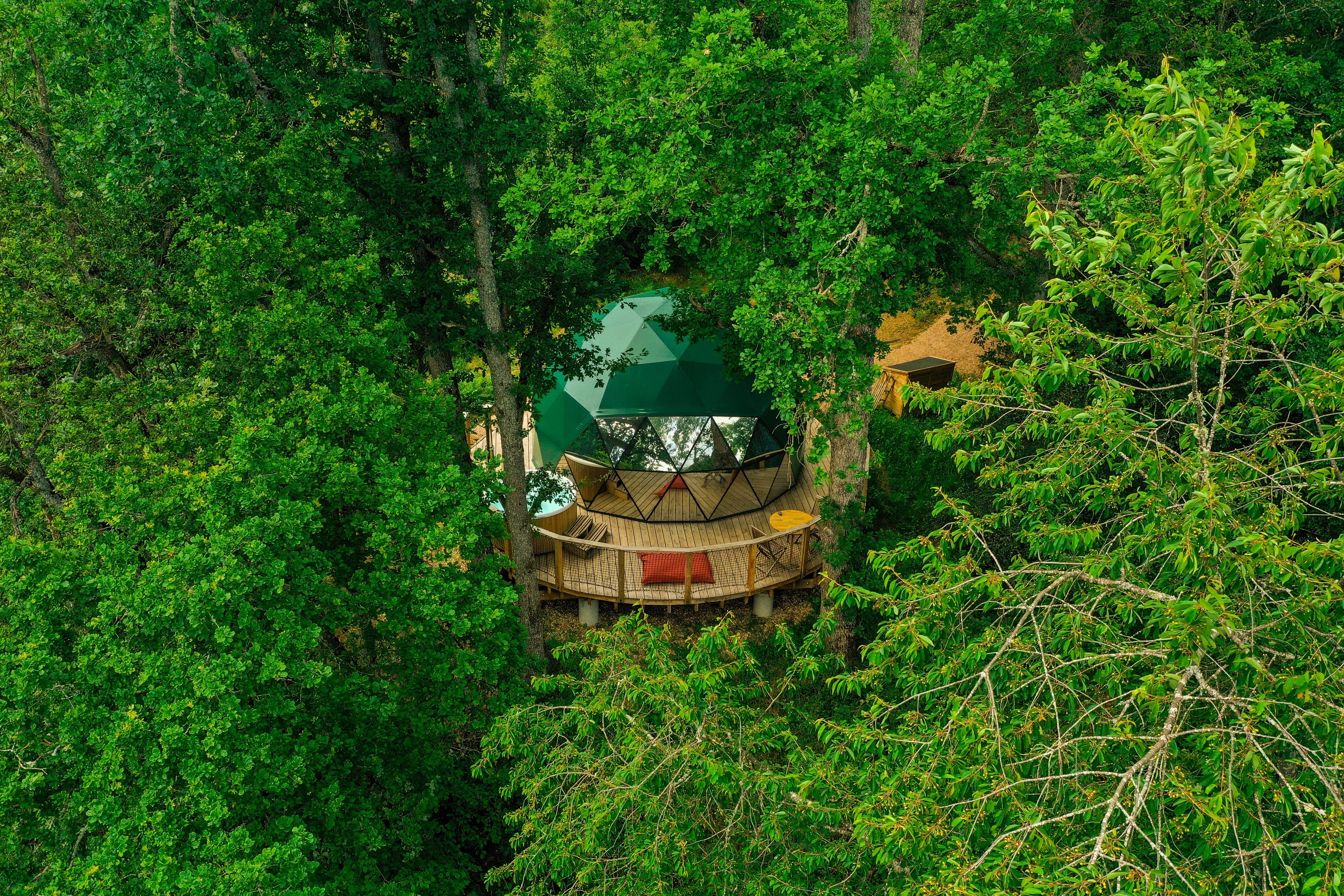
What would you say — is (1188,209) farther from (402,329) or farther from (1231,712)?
(402,329)

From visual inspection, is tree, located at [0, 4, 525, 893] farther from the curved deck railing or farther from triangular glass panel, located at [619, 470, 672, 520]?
triangular glass panel, located at [619, 470, 672, 520]

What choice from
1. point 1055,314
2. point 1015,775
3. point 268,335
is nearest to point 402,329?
point 268,335

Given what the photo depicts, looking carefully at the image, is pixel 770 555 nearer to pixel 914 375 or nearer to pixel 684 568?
pixel 684 568

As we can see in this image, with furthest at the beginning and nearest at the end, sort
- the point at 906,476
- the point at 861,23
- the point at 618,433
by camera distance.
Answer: the point at 906,476 → the point at 618,433 → the point at 861,23

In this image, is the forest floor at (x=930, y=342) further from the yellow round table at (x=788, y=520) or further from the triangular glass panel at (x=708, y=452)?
the yellow round table at (x=788, y=520)

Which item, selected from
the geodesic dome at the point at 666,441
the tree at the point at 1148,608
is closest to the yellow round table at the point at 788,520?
the geodesic dome at the point at 666,441

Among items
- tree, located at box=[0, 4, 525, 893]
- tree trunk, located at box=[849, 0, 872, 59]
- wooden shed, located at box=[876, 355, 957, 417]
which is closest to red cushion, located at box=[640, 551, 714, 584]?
tree, located at box=[0, 4, 525, 893]

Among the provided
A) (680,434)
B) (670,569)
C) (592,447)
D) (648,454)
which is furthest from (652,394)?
(670,569)
